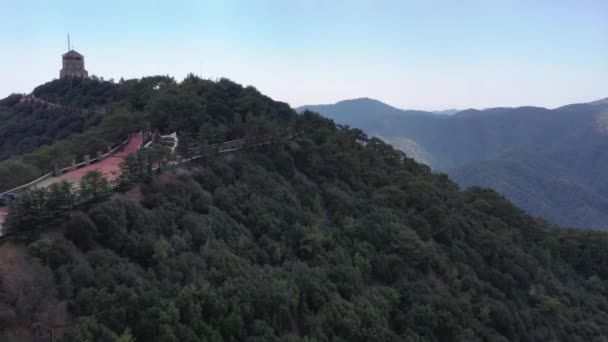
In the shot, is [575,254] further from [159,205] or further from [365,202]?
[159,205]

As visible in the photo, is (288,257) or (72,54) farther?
(72,54)

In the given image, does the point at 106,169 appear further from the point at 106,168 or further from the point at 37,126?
the point at 37,126

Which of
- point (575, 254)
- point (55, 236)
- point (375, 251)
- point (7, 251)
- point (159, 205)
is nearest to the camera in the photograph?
point (7, 251)

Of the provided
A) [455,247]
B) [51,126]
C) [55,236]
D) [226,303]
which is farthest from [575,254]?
[51,126]

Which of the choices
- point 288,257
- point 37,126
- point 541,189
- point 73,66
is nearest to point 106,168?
point 288,257

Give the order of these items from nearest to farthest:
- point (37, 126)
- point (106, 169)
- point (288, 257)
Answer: point (288, 257)
point (106, 169)
point (37, 126)

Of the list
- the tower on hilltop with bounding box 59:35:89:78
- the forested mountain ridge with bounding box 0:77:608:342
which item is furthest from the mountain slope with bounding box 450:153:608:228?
the tower on hilltop with bounding box 59:35:89:78

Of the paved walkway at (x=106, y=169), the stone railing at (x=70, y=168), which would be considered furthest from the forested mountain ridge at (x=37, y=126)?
the stone railing at (x=70, y=168)

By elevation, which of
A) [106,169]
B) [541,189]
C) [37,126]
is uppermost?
[37,126]
